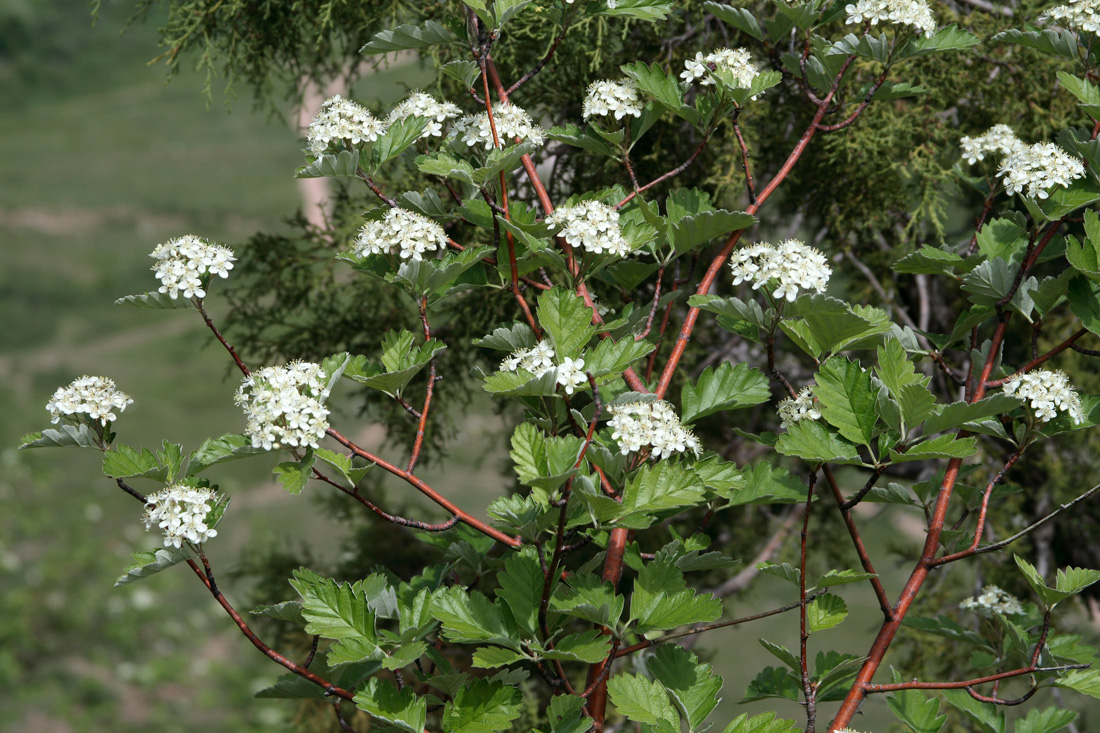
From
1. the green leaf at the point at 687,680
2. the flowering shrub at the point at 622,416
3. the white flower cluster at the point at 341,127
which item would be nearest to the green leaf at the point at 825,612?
the flowering shrub at the point at 622,416

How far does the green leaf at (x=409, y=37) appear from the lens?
1.21 metres

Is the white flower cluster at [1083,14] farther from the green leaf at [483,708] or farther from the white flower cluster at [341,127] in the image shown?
the green leaf at [483,708]

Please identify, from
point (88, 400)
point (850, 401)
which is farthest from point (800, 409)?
point (88, 400)

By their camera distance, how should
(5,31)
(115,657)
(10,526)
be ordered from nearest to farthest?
(115,657), (10,526), (5,31)

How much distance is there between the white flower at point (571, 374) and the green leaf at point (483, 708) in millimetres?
362

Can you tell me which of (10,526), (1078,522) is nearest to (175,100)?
(10,526)

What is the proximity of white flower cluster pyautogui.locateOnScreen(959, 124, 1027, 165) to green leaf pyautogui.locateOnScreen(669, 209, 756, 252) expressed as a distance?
1.81 feet

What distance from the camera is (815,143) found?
86.2 inches

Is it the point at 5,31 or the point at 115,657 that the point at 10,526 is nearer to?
the point at 115,657

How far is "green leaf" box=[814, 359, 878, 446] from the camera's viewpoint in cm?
106

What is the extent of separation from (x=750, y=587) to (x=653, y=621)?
1610mm

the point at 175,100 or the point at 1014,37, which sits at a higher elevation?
the point at 175,100

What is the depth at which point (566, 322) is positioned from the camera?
1.05 metres

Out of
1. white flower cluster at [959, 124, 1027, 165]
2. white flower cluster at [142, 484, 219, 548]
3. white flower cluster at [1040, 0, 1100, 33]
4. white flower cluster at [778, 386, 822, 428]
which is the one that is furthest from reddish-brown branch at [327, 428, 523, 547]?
white flower cluster at [1040, 0, 1100, 33]
